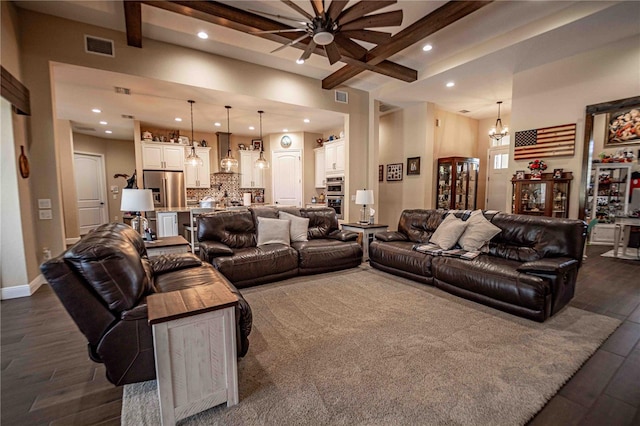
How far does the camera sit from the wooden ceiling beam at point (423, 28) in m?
3.11

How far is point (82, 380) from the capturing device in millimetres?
1846

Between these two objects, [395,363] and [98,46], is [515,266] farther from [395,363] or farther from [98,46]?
[98,46]

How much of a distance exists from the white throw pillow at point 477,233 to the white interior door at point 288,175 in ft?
17.3

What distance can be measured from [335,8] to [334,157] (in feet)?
14.5

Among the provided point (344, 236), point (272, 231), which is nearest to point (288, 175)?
point (344, 236)

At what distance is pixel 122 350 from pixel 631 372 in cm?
328

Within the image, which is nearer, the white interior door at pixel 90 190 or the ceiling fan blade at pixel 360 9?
the ceiling fan blade at pixel 360 9

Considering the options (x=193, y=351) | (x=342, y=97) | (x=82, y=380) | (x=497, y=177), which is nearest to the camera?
(x=193, y=351)

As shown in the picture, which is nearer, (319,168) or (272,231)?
(272,231)

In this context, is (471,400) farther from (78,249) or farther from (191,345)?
(78,249)

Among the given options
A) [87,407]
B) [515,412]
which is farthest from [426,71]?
[87,407]

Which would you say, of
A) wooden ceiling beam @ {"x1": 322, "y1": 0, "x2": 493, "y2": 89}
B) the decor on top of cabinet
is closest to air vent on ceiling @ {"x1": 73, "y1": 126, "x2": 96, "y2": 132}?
wooden ceiling beam @ {"x1": 322, "y1": 0, "x2": 493, "y2": 89}

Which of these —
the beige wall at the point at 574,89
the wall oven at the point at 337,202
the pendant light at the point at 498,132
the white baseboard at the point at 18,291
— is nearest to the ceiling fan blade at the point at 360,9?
the beige wall at the point at 574,89

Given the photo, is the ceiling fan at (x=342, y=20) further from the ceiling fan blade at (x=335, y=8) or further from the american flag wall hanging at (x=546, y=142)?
the american flag wall hanging at (x=546, y=142)
